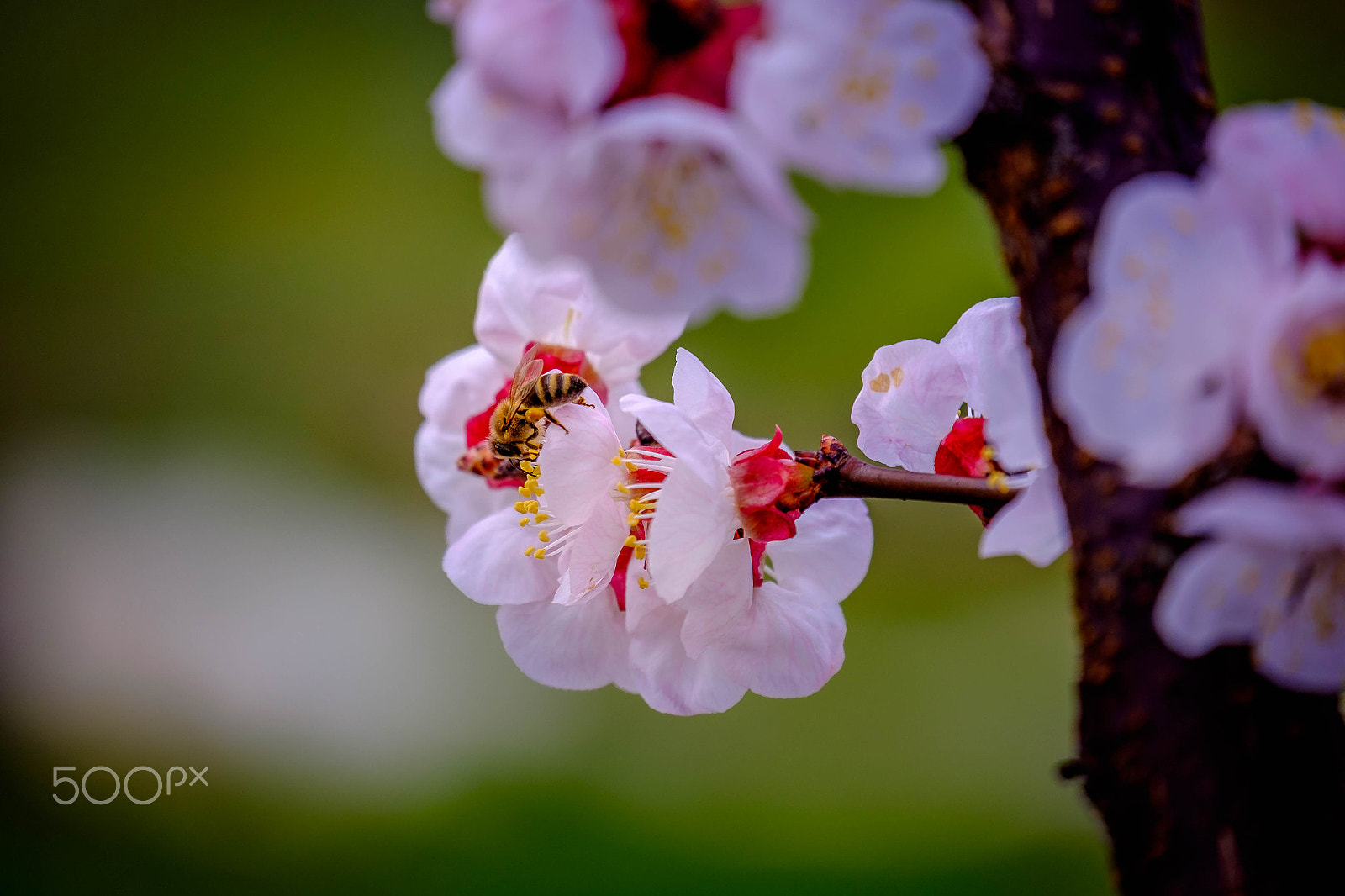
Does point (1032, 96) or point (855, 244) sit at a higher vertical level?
point (855, 244)

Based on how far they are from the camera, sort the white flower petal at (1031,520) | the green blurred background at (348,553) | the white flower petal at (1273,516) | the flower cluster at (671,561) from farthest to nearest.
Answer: the green blurred background at (348,553)
the flower cluster at (671,561)
the white flower petal at (1031,520)
the white flower petal at (1273,516)

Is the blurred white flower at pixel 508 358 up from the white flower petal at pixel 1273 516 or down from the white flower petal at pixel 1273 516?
up

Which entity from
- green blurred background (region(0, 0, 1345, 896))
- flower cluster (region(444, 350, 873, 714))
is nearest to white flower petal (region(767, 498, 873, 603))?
flower cluster (region(444, 350, 873, 714))

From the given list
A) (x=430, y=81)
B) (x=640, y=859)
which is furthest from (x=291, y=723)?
(x=430, y=81)

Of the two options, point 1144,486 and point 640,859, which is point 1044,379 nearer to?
point 1144,486

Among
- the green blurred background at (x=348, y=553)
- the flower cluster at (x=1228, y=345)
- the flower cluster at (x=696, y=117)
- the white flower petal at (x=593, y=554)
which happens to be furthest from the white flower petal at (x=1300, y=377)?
the green blurred background at (x=348, y=553)

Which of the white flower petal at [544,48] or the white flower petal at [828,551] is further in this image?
the white flower petal at [828,551]

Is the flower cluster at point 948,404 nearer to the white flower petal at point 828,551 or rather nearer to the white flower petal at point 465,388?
the white flower petal at point 828,551
